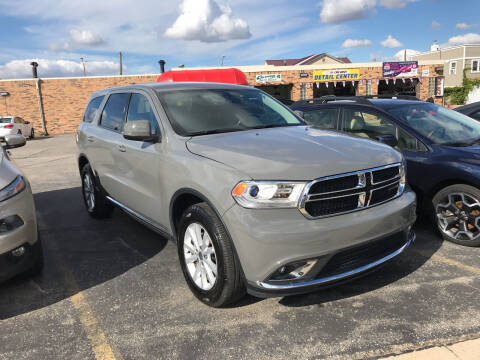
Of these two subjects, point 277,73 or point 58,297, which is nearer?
point 58,297

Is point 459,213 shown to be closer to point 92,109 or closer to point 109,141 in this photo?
point 109,141

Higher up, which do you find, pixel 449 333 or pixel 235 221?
pixel 235 221

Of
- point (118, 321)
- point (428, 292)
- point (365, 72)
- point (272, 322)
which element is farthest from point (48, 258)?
point (365, 72)

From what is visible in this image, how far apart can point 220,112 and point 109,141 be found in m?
1.57

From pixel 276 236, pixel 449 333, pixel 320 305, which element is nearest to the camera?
pixel 276 236

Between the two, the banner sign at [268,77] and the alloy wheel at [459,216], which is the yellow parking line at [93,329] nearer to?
the alloy wheel at [459,216]

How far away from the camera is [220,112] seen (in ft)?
12.3

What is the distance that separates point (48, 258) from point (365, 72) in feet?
100

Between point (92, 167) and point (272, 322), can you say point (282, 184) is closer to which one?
point (272, 322)

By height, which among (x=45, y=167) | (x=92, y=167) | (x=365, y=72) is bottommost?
(x=45, y=167)

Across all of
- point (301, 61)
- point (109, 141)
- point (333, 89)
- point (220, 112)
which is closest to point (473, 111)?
point (220, 112)

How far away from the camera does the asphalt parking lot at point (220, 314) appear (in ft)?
8.50

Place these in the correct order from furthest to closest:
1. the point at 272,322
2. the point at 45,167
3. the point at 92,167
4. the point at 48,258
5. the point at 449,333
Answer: the point at 45,167 → the point at 92,167 → the point at 48,258 → the point at 272,322 → the point at 449,333

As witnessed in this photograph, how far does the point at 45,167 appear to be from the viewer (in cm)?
1124
